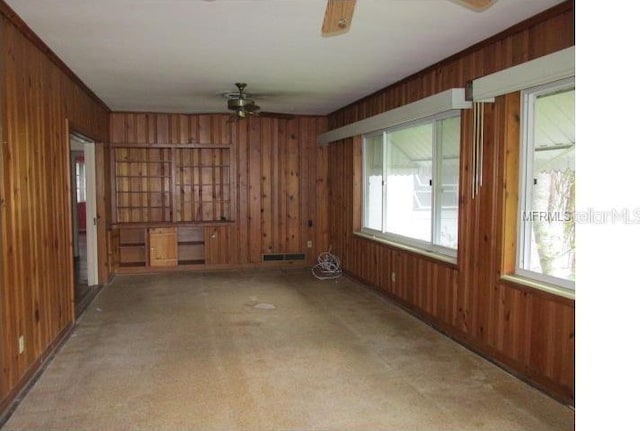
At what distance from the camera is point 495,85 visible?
12.2 ft

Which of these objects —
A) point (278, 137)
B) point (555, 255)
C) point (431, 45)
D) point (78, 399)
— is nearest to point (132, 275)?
point (278, 137)

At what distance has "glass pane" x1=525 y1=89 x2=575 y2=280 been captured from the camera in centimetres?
331

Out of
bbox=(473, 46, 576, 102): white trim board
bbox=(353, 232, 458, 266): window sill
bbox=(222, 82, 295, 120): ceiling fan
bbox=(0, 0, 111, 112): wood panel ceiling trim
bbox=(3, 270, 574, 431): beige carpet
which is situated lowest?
bbox=(3, 270, 574, 431): beige carpet

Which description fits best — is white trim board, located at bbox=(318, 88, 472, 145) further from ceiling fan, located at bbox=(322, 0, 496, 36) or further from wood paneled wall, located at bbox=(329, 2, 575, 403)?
ceiling fan, located at bbox=(322, 0, 496, 36)

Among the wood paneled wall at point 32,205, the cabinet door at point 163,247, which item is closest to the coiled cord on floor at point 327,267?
the cabinet door at point 163,247

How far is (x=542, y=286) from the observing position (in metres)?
3.39

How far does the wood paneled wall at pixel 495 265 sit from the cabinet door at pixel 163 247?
3.85 meters

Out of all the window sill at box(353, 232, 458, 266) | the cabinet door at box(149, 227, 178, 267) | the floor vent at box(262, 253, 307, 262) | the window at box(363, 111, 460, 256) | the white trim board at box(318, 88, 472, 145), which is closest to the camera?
the white trim board at box(318, 88, 472, 145)

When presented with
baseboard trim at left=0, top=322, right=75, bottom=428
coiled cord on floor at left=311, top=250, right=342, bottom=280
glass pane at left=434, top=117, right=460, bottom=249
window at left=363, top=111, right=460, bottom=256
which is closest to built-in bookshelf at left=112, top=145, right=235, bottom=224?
coiled cord on floor at left=311, top=250, right=342, bottom=280

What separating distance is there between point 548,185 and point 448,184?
1351mm

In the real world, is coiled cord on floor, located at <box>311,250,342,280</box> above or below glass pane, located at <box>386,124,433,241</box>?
below

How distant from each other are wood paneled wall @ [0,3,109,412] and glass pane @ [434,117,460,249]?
3475 mm

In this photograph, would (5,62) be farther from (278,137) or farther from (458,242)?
(278,137)

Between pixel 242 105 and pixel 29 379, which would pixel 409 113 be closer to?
pixel 242 105
